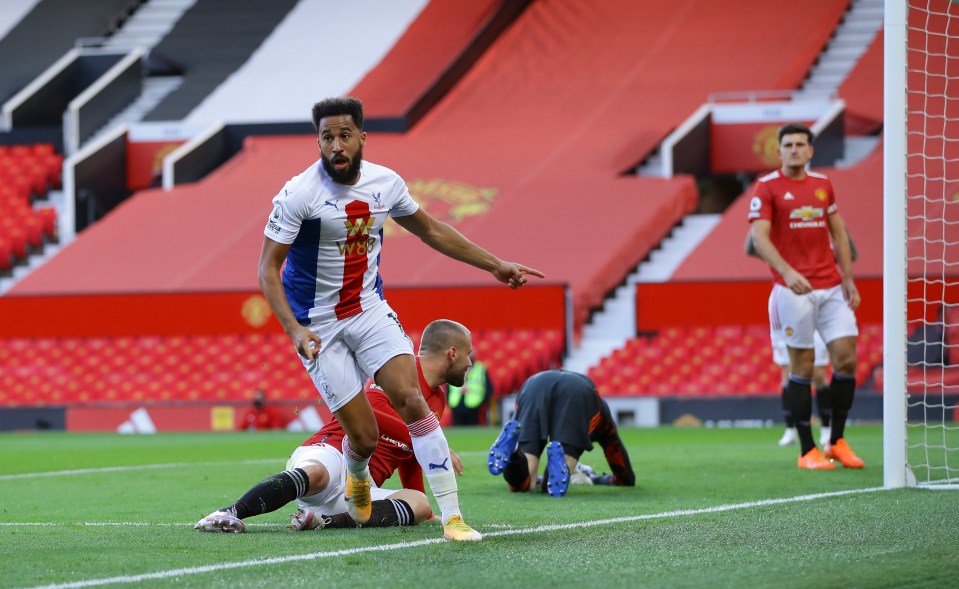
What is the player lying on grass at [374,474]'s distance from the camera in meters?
5.75

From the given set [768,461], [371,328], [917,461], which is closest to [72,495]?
[371,328]

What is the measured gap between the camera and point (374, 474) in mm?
6426

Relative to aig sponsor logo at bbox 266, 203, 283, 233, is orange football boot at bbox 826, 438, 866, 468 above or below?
below

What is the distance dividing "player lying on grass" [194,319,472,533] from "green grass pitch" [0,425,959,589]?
136 millimetres

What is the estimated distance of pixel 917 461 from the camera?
9383mm

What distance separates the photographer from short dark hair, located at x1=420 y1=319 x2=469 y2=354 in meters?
6.14

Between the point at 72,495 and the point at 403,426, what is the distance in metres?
2.85

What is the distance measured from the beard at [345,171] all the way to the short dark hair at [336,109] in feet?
0.40

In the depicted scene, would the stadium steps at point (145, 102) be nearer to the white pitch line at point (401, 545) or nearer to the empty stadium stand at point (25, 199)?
the empty stadium stand at point (25, 199)

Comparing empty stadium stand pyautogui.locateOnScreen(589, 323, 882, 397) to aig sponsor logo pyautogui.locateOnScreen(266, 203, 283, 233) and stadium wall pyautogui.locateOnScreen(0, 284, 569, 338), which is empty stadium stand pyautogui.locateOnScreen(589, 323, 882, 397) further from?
aig sponsor logo pyautogui.locateOnScreen(266, 203, 283, 233)

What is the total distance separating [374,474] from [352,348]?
103 centimetres

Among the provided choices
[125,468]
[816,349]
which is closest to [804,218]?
[816,349]

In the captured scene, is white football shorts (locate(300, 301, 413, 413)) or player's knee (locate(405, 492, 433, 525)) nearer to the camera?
white football shorts (locate(300, 301, 413, 413))

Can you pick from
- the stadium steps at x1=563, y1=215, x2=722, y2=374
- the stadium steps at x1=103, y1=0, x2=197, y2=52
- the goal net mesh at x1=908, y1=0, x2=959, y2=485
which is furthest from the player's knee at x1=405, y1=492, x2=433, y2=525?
the stadium steps at x1=103, y1=0, x2=197, y2=52
